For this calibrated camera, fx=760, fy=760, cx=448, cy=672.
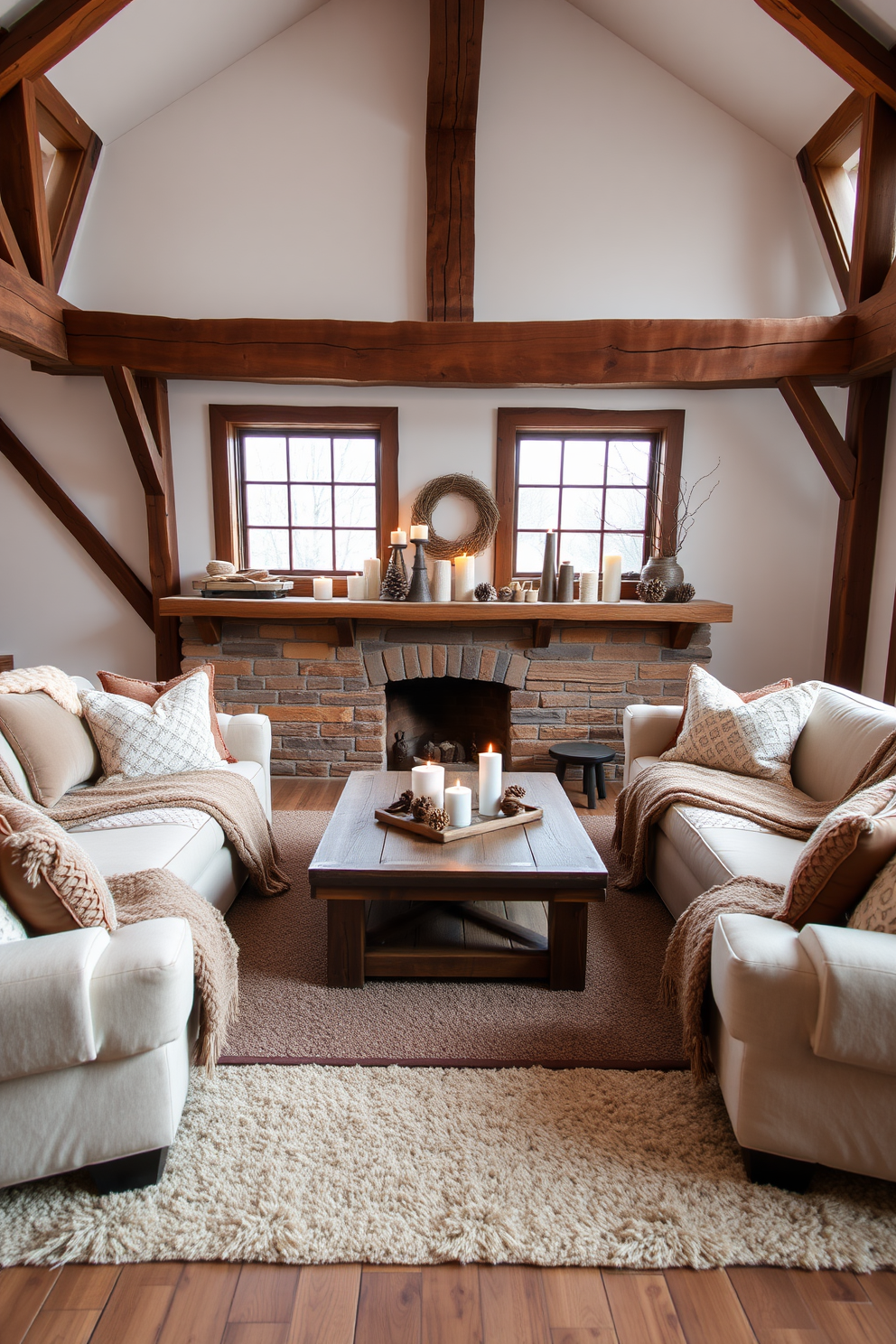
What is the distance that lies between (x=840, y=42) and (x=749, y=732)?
104 inches

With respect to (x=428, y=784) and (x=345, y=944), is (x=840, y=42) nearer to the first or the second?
(x=428, y=784)

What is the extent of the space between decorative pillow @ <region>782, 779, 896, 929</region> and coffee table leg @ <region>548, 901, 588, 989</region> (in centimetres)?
64

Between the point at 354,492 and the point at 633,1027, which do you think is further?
the point at 354,492

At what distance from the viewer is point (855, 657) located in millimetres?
3852

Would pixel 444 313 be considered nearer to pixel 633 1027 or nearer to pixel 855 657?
pixel 855 657

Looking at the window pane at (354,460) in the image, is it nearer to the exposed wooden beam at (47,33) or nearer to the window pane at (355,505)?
the window pane at (355,505)

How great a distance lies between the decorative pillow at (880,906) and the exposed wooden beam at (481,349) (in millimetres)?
2646

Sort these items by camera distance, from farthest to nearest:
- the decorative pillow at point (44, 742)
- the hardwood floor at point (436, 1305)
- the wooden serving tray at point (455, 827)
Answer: the decorative pillow at point (44, 742), the wooden serving tray at point (455, 827), the hardwood floor at point (436, 1305)

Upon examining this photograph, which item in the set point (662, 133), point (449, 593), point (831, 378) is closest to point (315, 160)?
point (662, 133)

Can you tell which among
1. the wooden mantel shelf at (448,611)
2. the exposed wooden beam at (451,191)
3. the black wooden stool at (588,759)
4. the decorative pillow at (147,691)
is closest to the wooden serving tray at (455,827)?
the decorative pillow at (147,691)

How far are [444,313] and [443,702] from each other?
216 cm

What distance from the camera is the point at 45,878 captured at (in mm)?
1419

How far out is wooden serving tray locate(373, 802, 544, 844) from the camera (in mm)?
2207

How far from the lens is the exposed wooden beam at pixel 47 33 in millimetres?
2787
